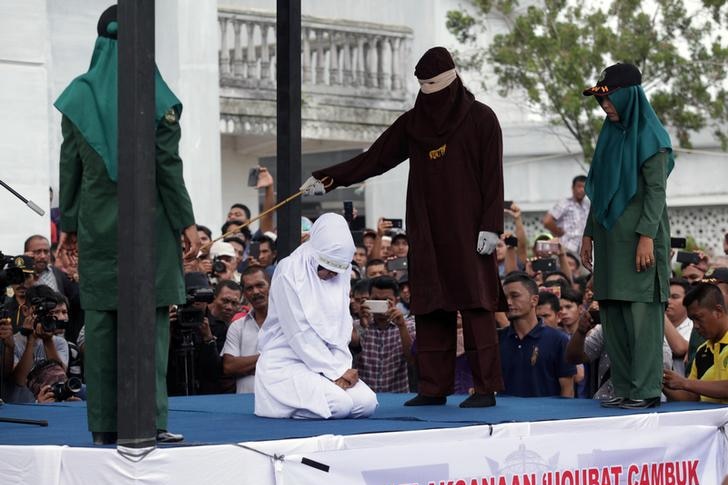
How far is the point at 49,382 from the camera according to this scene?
8711 mm

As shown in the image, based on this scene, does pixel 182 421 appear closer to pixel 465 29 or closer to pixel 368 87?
pixel 368 87

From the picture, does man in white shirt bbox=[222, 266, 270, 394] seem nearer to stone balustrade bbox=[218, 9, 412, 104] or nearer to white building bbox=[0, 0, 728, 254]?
white building bbox=[0, 0, 728, 254]

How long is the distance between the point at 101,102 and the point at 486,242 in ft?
7.14

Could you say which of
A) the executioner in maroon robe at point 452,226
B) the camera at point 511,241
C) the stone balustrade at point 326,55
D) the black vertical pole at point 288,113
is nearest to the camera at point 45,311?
the black vertical pole at point 288,113

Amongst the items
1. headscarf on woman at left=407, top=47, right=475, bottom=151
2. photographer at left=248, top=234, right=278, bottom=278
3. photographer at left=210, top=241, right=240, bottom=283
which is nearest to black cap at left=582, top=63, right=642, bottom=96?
headscarf on woman at left=407, top=47, right=475, bottom=151

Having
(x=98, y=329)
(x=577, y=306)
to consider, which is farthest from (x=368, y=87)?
(x=98, y=329)

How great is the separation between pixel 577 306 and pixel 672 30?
462 inches

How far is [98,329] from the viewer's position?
623cm

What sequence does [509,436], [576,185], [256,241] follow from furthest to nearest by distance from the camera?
[576,185] < [256,241] < [509,436]

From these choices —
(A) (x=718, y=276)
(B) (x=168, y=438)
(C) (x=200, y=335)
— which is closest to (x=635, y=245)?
(A) (x=718, y=276)

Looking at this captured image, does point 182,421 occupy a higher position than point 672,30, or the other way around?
point 672,30

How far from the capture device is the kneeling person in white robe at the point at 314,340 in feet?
24.1

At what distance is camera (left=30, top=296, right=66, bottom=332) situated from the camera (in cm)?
846

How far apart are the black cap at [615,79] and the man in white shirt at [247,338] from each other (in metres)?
2.71
